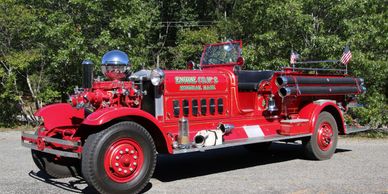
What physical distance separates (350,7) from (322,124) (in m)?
5.59

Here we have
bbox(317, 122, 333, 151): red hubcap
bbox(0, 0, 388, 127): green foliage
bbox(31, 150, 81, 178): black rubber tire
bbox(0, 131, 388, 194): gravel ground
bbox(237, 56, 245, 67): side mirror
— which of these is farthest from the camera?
bbox(0, 0, 388, 127): green foliage

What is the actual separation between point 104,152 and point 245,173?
274cm

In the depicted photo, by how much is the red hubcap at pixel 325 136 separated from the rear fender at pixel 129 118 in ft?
12.0

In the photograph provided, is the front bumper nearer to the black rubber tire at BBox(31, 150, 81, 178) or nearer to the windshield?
the black rubber tire at BBox(31, 150, 81, 178)

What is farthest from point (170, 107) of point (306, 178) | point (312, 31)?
point (312, 31)

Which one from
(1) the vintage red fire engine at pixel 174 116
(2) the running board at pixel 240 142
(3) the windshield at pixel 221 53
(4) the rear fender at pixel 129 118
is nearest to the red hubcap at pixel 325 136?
(1) the vintage red fire engine at pixel 174 116

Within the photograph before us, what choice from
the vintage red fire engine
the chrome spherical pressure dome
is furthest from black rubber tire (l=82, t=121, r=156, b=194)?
the chrome spherical pressure dome

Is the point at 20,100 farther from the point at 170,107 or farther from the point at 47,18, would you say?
the point at 170,107

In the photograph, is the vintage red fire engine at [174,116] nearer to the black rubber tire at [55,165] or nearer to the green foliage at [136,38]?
the black rubber tire at [55,165]

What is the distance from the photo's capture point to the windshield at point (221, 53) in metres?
8.44

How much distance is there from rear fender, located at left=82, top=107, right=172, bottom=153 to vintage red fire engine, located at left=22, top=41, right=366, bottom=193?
1cm

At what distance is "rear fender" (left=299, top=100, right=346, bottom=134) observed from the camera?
8.66 metres

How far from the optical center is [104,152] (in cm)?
570

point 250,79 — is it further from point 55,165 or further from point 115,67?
point 55,165
